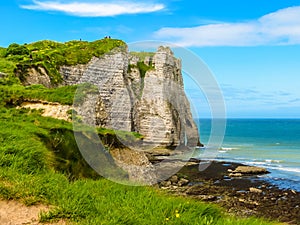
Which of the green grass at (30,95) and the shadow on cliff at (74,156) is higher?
the green grass at (30,95)

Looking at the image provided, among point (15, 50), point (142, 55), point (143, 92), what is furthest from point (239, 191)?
point (142, 55)

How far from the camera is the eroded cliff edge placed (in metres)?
41.7

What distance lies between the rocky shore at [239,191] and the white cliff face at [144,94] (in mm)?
9611

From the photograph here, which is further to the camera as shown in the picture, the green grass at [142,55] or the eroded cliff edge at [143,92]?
the green grass at [142,55]

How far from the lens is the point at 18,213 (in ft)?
19.9

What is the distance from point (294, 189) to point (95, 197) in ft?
95.2

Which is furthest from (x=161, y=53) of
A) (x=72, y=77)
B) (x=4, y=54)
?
(x=4, y=54)

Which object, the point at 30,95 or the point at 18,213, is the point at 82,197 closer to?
the point at 18,213

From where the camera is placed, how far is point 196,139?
234ft

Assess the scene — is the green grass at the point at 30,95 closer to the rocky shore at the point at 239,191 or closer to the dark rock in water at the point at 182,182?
the rocky shore at the point at 239,191

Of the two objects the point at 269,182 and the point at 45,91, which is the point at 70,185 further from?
the point at 269,182

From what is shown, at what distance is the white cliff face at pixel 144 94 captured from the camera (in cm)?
4184

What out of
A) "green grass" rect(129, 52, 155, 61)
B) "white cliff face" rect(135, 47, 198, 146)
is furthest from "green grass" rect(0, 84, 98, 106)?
"green grass" rect(129, 52, 155, 61)

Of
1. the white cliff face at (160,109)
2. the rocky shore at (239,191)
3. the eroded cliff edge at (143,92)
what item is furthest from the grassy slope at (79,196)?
the white cliff face at (160,109)
